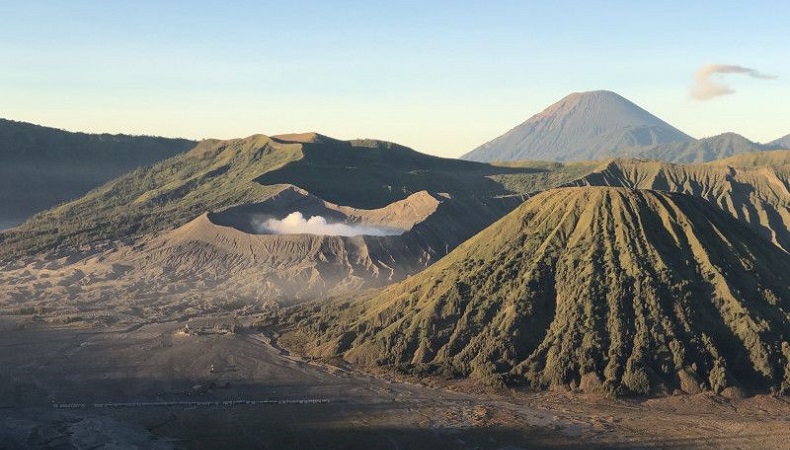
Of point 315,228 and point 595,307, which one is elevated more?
point 315,228

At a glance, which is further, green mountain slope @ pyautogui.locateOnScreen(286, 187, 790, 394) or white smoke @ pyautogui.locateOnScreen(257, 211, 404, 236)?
white smoke @ pyautogui.locateOnScreen(257, 211, 404, 236)

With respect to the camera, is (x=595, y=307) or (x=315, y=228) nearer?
(x=595, y=307)

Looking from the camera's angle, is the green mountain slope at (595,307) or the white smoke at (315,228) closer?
the green mountain slope at (595,307)

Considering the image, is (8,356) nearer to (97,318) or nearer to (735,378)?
(97,318)
